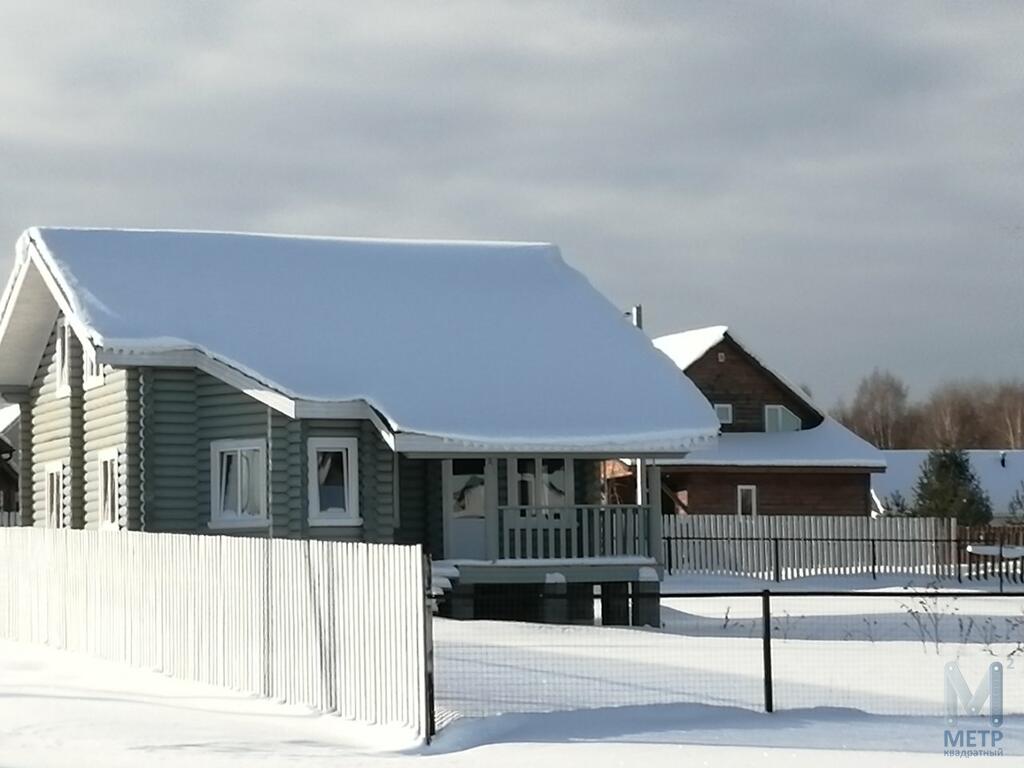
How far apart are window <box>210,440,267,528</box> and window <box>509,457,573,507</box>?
13.6 feet

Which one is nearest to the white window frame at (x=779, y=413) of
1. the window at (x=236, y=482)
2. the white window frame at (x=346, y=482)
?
the white window frame at (x=346, y=482)

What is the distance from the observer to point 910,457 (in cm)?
8275

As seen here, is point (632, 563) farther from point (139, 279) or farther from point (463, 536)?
point (139, 279)

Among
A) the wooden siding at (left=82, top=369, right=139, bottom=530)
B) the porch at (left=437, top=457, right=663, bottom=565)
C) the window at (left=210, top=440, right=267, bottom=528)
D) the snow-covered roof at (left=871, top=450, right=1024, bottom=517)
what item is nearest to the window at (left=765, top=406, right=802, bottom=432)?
the snow-covered roof at (left=871, top=450, right=1024, bottom=517)

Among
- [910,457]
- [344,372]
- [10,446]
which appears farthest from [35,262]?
[910,457]

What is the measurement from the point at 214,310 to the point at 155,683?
39.6 ft

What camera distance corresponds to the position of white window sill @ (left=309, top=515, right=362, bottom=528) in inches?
1122

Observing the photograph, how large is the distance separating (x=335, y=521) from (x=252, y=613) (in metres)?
10.3

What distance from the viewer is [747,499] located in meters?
55.3

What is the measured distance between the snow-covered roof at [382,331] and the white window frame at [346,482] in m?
0.78

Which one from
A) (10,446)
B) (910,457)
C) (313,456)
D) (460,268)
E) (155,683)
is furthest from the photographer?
(910,457)

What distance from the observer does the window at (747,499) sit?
55.1 meters

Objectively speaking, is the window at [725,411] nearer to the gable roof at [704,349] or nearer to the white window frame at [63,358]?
the gable roof at [704,349]

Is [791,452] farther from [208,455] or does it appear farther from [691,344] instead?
[208,455]
